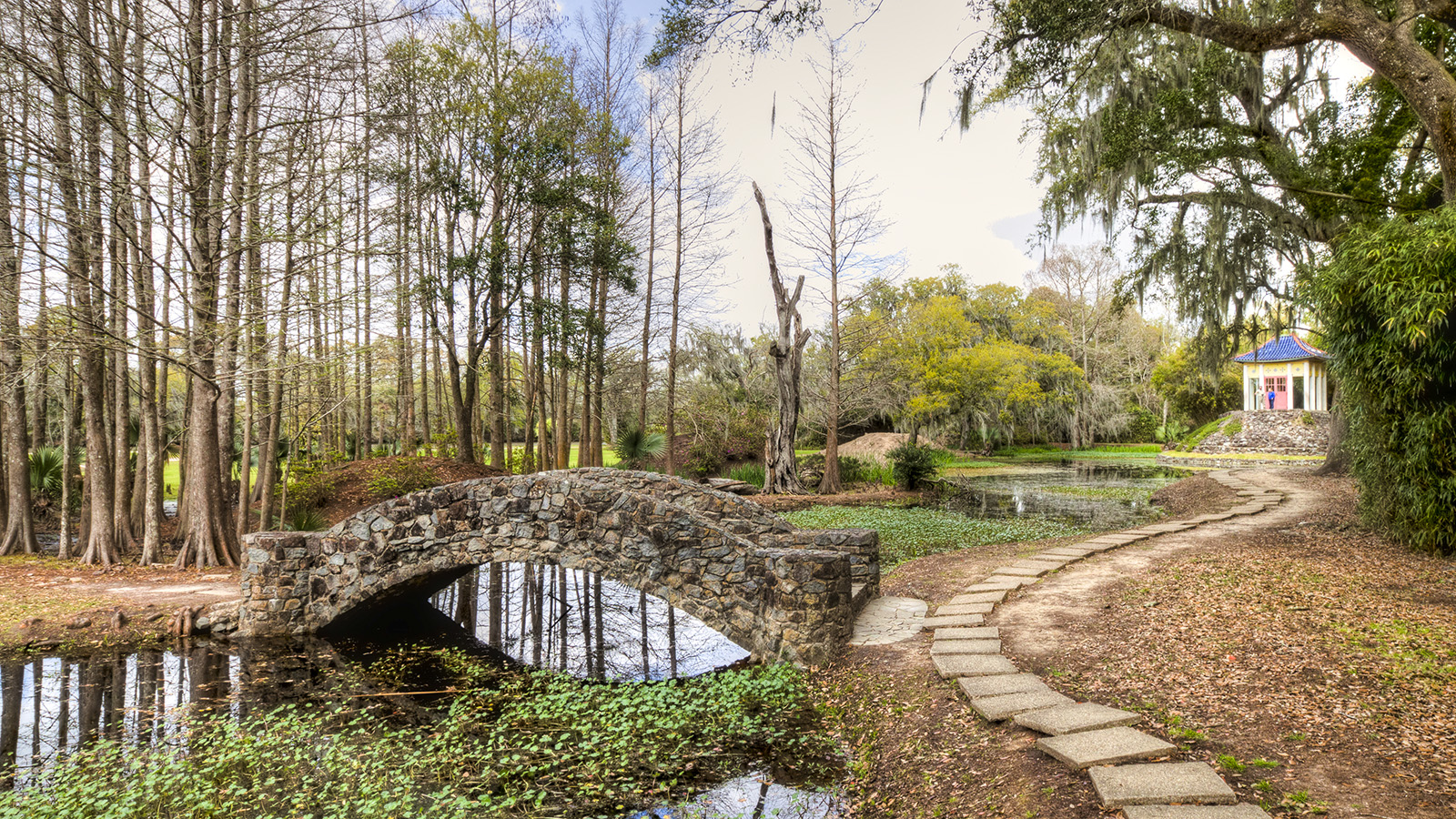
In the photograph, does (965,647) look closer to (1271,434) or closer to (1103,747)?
(1103,747)

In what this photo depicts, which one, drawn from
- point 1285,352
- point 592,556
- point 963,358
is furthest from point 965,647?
point 1285,352

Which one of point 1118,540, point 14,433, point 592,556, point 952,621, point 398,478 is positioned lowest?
point 952,621

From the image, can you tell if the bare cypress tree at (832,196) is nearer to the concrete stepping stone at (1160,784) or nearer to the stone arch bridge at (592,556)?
the stone arch bridge at (592,556)

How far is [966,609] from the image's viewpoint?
5582 millimetres

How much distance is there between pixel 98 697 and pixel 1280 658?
809 centimetres

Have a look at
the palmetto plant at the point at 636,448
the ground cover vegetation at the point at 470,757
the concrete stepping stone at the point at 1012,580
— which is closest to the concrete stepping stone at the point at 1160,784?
the ground cover vegetation at the point at 470,757

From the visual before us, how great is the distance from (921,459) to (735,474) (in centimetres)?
445

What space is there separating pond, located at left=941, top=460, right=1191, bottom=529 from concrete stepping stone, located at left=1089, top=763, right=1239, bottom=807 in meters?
8.38

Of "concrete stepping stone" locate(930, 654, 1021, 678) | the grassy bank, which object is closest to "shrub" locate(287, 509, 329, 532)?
the grassy bank

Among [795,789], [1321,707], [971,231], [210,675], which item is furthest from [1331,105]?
[971,231]

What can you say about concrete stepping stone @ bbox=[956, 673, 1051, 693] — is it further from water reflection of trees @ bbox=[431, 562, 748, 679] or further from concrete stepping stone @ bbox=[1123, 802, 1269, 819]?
water reflection of trees @ bbox=[431, 562, 748, 679]

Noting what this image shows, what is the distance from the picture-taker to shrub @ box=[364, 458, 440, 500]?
1138 cm

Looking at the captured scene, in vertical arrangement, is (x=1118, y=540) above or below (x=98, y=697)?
above

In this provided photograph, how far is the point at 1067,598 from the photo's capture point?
568 cm
